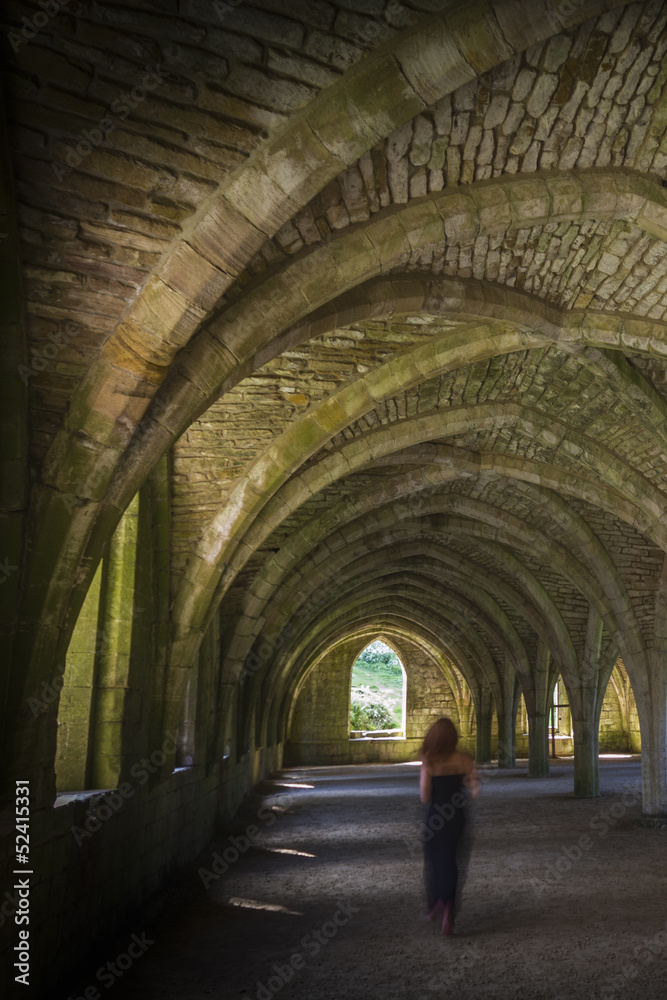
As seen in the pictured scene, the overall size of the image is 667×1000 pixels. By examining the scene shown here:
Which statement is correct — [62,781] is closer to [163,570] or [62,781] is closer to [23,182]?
[163,570]

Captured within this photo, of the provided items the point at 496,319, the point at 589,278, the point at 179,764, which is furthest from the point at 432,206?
the point at 179,764

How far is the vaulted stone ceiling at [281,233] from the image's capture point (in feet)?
9.81

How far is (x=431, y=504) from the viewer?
10984 mm

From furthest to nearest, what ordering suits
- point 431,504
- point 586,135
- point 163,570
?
point 431,504
point 163,570
point 586,135

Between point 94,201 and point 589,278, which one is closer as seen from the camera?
point 94,201

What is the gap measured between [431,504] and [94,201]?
8.27m
